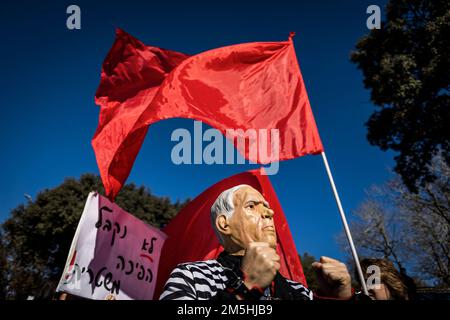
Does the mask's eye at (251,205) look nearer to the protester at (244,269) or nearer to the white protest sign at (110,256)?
the protester at (244,269)

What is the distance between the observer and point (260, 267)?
1331 mm

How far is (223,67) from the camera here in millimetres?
3889

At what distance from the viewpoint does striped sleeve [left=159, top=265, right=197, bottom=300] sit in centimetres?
146

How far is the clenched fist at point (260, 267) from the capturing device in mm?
1324

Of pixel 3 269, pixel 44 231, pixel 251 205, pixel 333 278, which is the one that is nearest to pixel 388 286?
pixel 333 278

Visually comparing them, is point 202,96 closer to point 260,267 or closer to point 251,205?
point 251,205

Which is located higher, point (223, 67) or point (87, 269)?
point (223, 67)

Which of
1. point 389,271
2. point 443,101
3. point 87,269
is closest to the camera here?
point 389,271

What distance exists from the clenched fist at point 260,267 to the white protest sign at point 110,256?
11.0 feet

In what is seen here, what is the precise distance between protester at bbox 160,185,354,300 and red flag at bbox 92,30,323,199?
37.0 inches

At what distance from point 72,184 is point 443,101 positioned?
2006 cm

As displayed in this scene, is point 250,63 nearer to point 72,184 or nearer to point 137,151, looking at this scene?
point 137,151

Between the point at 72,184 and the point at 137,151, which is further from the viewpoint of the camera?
the point at 72,184

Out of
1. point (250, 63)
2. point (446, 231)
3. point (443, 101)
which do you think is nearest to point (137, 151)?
point (250, 63)
